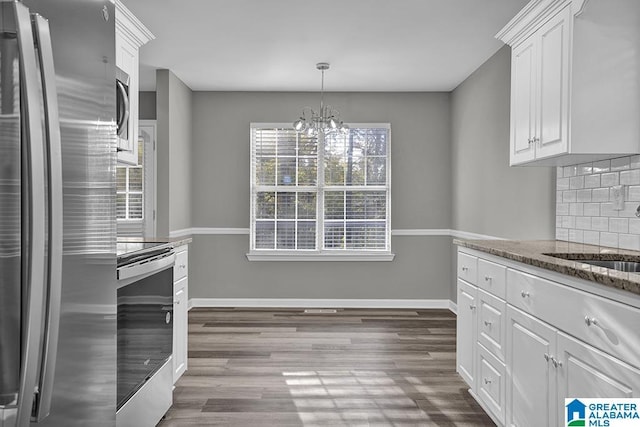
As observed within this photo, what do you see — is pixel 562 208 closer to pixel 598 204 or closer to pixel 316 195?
pixel 598 204

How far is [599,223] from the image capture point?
2662 millimetres

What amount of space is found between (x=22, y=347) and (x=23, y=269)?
0.54 feet

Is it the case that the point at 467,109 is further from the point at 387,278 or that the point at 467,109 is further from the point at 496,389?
the point at 496,389

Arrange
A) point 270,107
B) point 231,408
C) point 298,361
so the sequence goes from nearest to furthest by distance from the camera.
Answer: point 231,408 < point 298,361 < point 270,107

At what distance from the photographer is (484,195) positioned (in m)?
4.43

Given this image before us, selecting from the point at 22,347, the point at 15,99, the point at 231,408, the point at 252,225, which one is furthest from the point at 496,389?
the point at 252,225

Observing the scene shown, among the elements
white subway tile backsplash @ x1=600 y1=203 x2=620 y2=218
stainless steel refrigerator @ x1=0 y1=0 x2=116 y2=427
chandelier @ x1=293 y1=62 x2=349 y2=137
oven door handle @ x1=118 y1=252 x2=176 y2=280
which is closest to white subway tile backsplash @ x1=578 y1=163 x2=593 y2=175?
white subway tile backsplash @ x1=600 y1=203 x2=620 y2=218

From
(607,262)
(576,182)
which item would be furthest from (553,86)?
(607,262)

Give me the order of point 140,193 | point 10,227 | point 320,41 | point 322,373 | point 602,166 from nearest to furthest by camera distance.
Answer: point 10,227, point 602,166, point 322,373, point 320,41, point 140,193

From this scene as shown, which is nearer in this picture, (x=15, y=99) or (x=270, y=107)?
(x=15, y=99)

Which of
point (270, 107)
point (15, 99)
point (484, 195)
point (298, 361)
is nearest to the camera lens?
point (15, 99)

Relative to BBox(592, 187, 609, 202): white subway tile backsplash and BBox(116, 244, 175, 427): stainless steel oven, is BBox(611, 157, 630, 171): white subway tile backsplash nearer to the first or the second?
BBox(592, 187, 609, 202): white subway tile backsplash

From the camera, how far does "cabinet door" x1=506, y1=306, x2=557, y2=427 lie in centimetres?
182

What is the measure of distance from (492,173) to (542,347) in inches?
103
